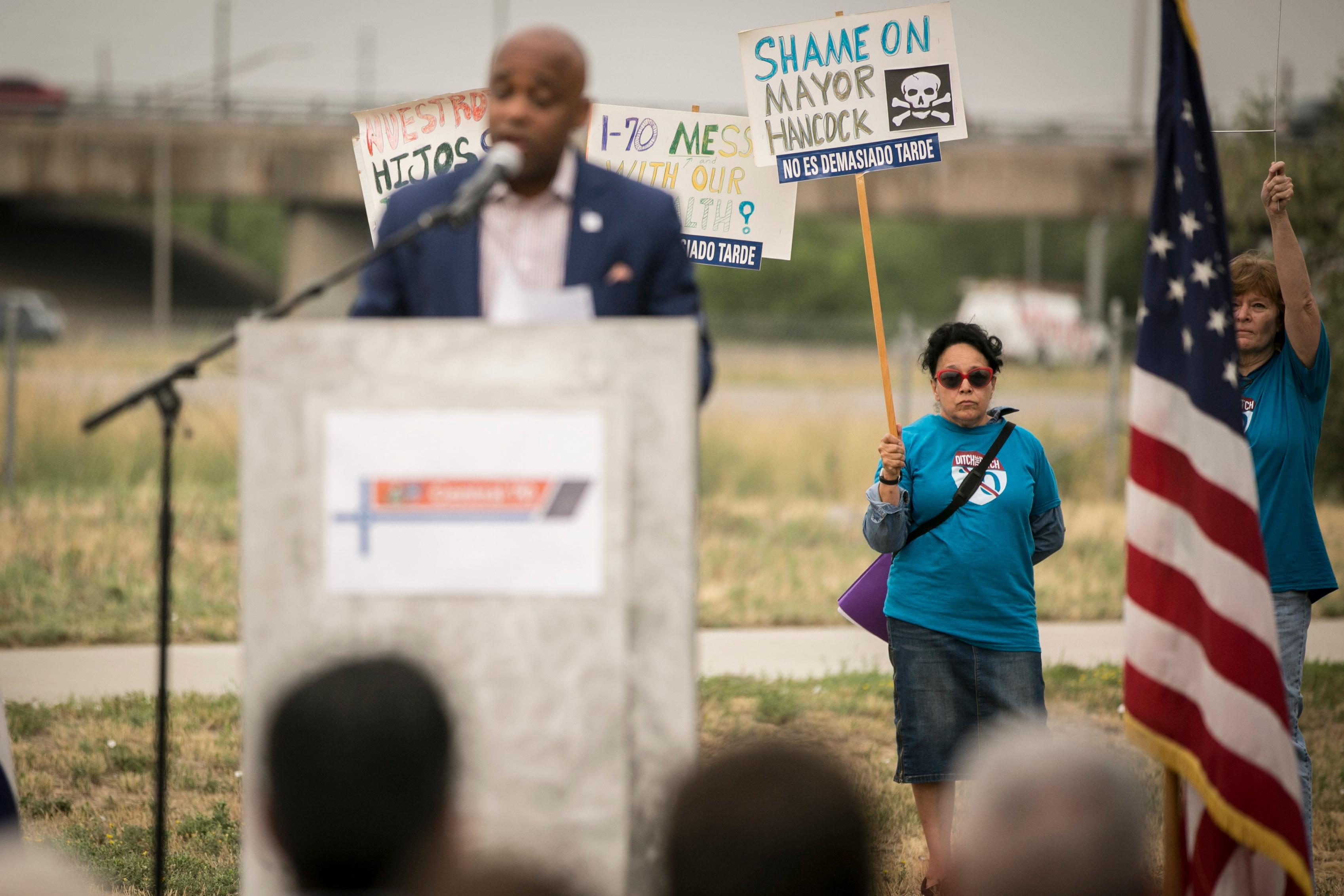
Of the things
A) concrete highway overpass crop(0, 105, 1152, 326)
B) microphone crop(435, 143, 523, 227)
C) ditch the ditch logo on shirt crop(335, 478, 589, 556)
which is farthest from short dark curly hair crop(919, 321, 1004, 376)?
concrete highway overpass crop(0, 105, 1152, 326)

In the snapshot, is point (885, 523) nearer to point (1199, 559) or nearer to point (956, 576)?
point (956, 576)

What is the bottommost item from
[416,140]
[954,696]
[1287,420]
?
[954,696]

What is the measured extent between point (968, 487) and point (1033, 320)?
96.3 feet

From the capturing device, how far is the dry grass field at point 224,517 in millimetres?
8461

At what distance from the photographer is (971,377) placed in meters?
4.18

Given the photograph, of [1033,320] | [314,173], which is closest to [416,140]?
[314,173]

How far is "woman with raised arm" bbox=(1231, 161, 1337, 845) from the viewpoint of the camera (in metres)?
4.00

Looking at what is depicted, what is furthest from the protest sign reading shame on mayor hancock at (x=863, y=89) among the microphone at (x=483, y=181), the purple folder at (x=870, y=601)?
the microphone at (x=483, y=181)

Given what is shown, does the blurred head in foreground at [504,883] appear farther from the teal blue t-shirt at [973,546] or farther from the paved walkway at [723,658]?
the paved walkway at [723,658]

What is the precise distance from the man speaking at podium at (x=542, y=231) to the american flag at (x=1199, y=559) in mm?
1151

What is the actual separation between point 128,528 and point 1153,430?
29.5 feet

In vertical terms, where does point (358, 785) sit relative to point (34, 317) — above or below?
below

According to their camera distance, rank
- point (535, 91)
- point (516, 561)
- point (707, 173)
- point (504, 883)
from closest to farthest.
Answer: point (504, 883) → point (516, 561) → point (535, 91) → point (707, 173)

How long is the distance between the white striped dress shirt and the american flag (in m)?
1.42
